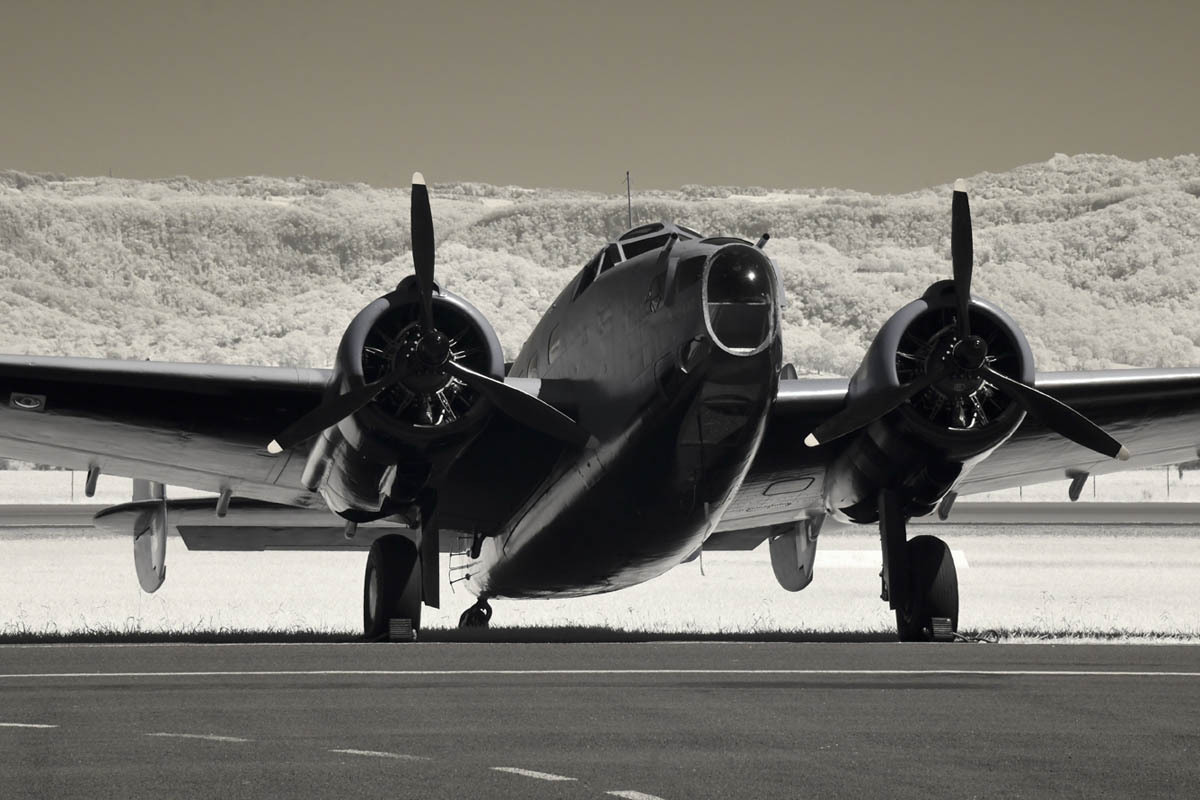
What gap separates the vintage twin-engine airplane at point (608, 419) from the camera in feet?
50.3

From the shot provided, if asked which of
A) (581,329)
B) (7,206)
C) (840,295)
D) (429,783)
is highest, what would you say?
(7,206)

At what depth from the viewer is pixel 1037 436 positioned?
1902cm

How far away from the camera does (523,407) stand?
1606 centimetres

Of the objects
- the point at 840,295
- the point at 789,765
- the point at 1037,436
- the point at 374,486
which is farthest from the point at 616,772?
the point at 840,295

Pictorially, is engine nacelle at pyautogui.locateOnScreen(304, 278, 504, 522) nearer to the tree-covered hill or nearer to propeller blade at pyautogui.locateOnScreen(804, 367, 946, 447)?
propeller blade at pyautogui.locateOnScreen(804, 367, 946, 447)

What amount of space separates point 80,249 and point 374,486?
16290 centimetres

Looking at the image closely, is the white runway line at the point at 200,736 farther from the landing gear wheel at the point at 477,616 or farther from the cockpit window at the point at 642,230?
the landing gear wheel at the point at 477,616

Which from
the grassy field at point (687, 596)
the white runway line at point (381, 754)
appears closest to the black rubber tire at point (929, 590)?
the grassy field at point (687, 596)

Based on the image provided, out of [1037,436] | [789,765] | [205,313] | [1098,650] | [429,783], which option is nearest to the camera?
[429,783]

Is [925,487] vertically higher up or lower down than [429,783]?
higher up

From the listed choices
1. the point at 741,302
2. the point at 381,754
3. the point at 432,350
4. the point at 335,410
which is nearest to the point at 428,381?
the point at 432,350

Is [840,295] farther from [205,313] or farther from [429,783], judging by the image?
[429,783]

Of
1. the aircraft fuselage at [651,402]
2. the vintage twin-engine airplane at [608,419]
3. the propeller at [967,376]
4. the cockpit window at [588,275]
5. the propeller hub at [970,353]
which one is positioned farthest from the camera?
the cockpit window at [588,275]

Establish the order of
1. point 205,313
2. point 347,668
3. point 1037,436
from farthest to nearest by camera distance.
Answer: point 205,313, point 1037,436, point 347,668
